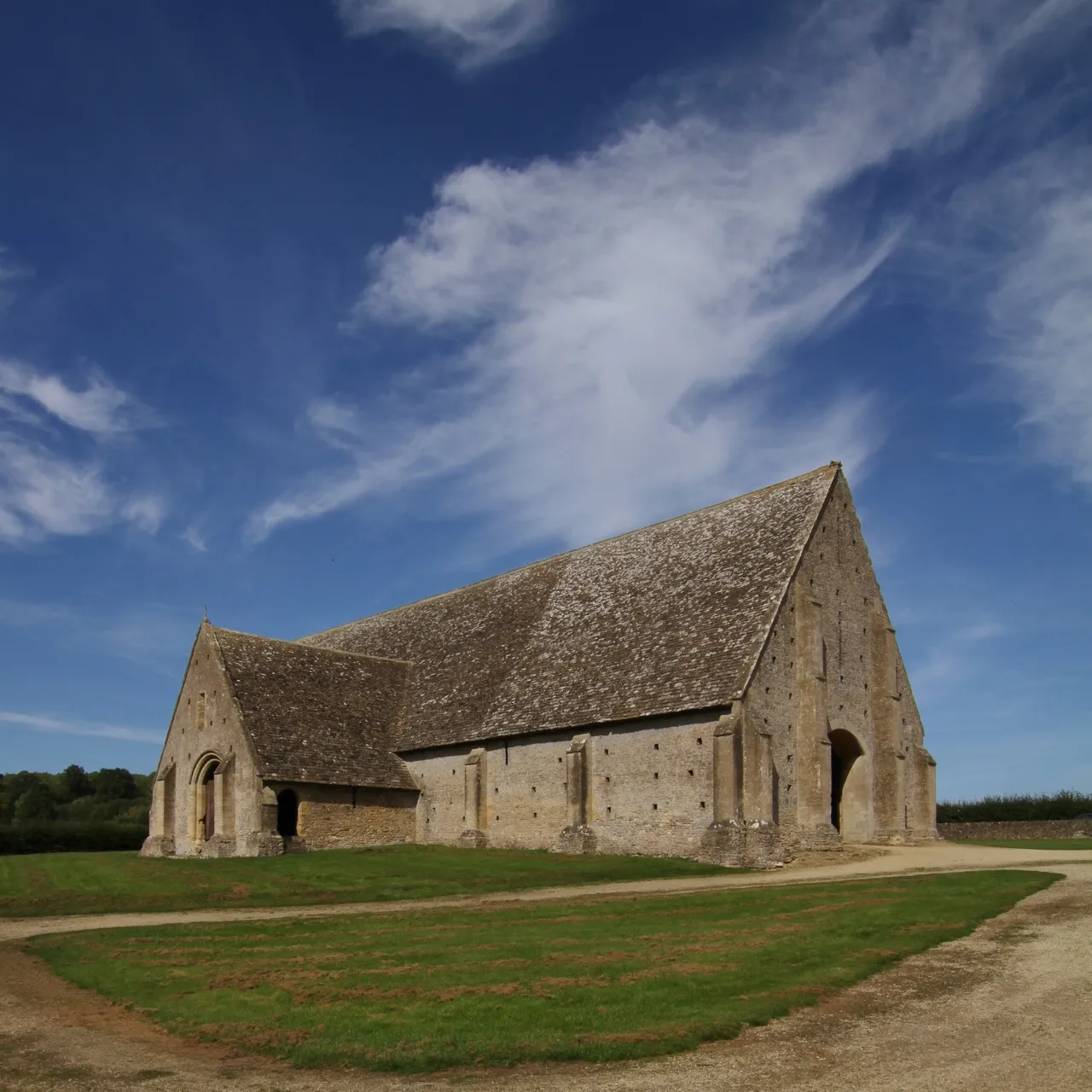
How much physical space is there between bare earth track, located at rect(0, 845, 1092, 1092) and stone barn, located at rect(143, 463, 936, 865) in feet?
52.5

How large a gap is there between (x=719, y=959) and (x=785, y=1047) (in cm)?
371

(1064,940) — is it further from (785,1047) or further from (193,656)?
(193,656)

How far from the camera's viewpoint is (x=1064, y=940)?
14.6 meters

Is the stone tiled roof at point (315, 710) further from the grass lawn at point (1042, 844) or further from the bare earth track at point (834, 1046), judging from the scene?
the bare earth track at point (834, 1046)

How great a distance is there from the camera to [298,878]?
94.5ft

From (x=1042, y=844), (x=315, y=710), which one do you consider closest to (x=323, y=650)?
(x=315, y=710)

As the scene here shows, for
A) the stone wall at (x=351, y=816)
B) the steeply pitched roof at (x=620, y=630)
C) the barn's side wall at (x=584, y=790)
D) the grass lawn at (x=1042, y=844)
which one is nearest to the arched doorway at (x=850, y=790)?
the grass lawn at (x=1042, y=844)

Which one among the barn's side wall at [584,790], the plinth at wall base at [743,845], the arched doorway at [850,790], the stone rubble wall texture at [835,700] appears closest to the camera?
the plinth at wall base at [743,845]

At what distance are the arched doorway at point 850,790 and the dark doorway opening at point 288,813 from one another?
1873 cm

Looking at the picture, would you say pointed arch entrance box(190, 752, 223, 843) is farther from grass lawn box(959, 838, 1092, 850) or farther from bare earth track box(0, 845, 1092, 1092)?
grass lawn box(959, 838, 1092, 850)

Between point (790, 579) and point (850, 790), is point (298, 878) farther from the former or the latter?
point (850, 790)

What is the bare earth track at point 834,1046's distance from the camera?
29.3 ft

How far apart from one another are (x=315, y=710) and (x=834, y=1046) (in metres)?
33.4

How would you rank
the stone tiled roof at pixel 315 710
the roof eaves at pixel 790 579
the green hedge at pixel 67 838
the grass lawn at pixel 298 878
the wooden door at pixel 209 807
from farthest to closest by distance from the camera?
1. the green hedge at pixel 67 838
2. the wooden door at pixel 209 807
3. the stone tiled roof at pixel 315 710
4. the roof eaves at pixel 790 579
5. the grass lawn at pixel 298 878
